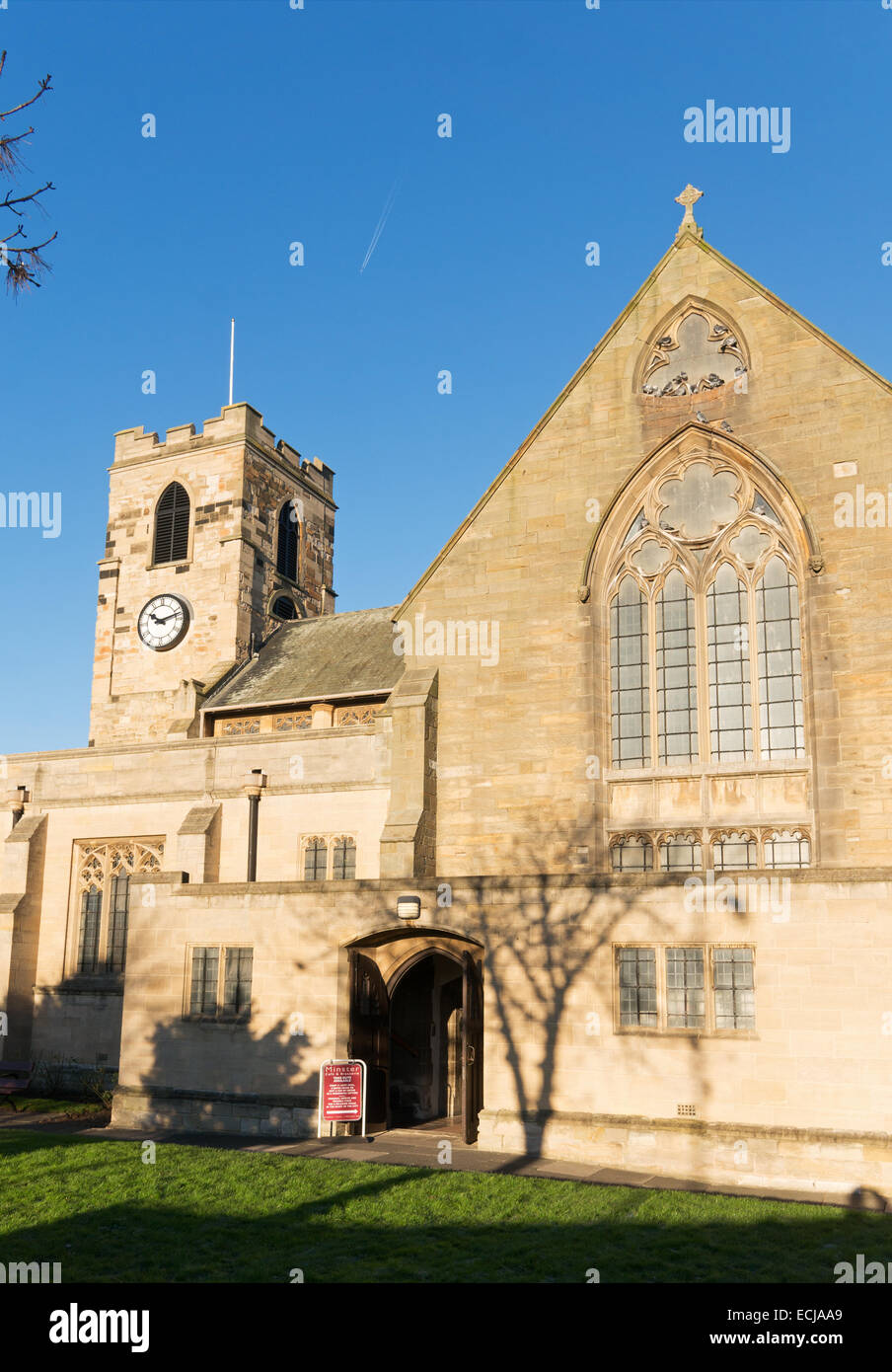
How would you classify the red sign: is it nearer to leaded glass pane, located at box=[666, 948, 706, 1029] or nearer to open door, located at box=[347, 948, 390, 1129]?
open door, located at box=[347, 948, 390, 1129]

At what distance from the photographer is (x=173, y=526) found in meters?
46.9

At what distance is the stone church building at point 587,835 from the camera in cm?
1689

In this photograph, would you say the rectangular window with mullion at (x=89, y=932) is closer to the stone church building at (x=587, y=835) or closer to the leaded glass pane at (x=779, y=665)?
the stone church building at (x=587, y=835)

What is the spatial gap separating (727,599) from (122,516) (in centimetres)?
3157

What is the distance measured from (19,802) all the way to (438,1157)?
18.5 m

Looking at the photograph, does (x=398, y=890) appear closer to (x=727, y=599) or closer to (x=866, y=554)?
(x=727, y=599)

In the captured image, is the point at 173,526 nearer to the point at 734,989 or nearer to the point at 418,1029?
the point at 418,1029

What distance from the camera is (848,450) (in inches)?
869

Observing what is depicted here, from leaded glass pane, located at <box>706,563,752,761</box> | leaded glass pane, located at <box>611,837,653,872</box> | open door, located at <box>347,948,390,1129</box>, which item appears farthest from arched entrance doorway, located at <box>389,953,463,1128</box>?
leaded glass pane, located at <box>706,563,752,761</box>

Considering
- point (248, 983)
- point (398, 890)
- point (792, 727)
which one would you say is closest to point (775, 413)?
point (792, 727)

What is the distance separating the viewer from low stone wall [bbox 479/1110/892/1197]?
613 inches

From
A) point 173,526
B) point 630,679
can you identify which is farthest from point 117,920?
point 173,526

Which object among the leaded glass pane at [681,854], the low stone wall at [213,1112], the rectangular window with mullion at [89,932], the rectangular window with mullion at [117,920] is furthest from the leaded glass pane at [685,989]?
the rectangular window with mullion at [89,932]

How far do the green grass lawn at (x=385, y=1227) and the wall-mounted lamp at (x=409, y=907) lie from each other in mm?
4357
